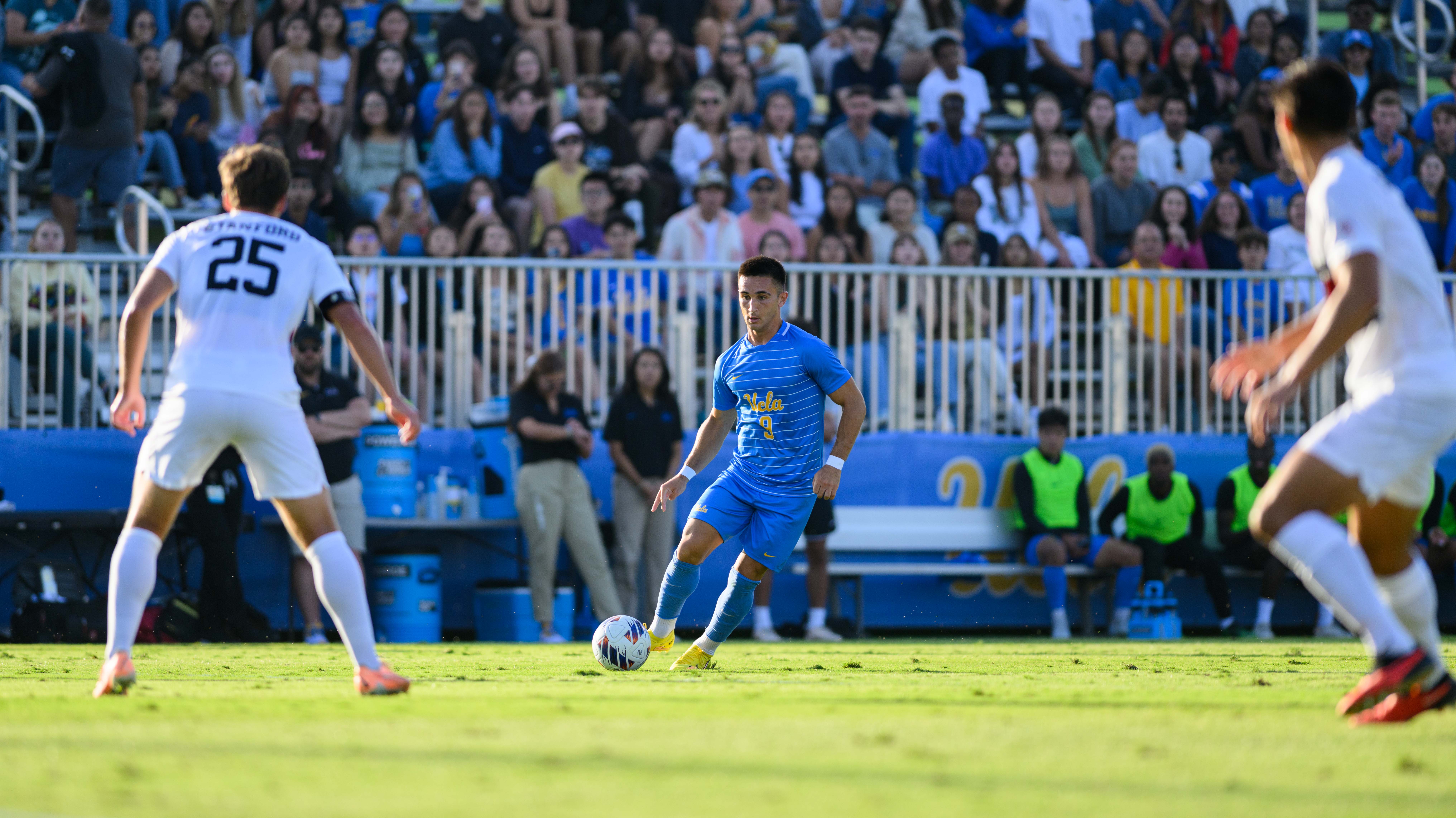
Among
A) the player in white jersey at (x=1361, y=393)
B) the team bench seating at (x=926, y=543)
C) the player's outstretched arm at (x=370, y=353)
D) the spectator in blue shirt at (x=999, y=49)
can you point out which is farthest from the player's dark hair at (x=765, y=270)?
the spectator in blue shirt at (x=999, y=49)

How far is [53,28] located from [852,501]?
9281 mm

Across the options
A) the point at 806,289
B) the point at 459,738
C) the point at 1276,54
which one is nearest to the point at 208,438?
the point at 459,738

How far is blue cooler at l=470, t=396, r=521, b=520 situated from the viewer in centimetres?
1512

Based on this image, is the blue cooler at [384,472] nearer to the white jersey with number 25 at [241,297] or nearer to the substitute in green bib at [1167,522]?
the substitute in green bib at [1167,522]

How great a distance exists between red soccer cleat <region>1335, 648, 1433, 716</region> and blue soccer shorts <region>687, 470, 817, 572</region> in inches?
157

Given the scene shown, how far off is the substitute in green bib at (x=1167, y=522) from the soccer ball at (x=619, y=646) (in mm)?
7751

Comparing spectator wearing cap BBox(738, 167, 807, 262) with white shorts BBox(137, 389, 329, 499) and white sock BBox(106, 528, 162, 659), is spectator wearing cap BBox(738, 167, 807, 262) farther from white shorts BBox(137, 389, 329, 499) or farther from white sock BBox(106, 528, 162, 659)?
white sock BBox(106, 528, 162, 659)

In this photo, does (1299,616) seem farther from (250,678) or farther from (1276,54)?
(250,678)

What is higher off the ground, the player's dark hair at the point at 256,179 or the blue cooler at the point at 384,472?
the player's dark hair at the point at 256,179

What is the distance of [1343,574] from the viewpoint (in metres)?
5.48

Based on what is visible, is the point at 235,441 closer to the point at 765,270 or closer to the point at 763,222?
the point at 765,270

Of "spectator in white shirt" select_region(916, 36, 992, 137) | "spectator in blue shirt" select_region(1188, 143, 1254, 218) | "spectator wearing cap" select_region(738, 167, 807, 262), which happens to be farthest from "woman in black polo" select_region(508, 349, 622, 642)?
"spectator in blue shirt" select_region(1188, 143, 1254, 218)

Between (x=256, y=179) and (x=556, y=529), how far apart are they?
7.87m

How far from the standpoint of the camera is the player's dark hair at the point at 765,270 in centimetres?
903
